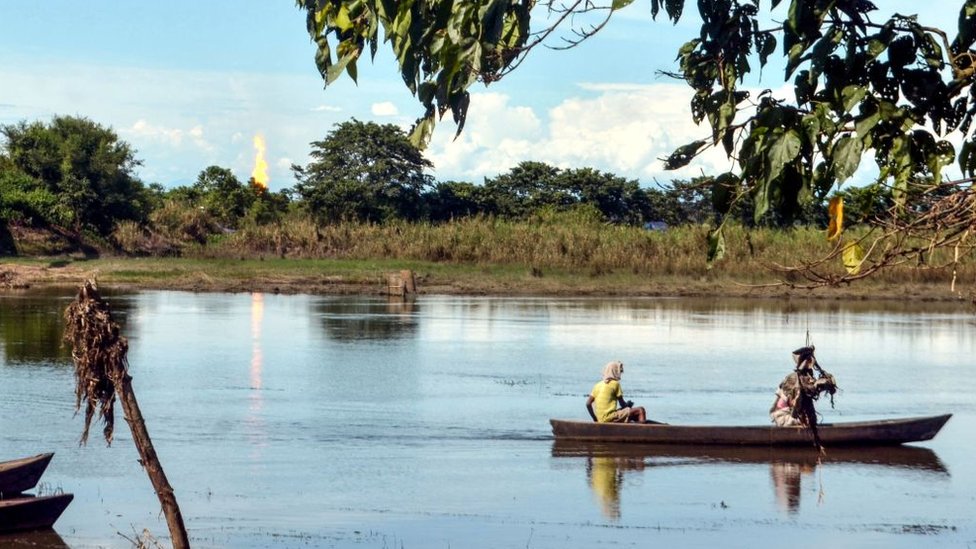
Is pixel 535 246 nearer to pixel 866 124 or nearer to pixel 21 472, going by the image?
pixel 21 472

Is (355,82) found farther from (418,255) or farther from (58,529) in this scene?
(418,255)

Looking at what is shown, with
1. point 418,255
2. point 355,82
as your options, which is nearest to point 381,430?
point 355,82

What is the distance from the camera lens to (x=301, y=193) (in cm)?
5825

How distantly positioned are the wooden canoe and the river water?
0.17 m

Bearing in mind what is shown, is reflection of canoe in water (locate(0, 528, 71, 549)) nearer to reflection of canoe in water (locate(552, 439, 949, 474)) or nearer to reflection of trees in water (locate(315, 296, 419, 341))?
reflection of canoe in water (locate(552, 439, 949, 474))

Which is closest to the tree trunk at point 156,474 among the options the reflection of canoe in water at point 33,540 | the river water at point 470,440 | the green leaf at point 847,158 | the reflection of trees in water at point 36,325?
the river water at point 470,440

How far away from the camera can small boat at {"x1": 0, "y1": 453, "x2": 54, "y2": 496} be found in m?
11.5

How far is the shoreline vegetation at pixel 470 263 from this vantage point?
46.9 m

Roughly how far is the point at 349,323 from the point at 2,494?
23743 millimetres

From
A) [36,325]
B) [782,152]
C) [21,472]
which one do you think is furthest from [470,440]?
[36,325]

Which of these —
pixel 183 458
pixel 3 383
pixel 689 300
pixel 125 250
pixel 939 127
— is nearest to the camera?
pixel 939 127

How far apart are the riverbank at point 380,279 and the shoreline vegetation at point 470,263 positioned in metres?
0.04

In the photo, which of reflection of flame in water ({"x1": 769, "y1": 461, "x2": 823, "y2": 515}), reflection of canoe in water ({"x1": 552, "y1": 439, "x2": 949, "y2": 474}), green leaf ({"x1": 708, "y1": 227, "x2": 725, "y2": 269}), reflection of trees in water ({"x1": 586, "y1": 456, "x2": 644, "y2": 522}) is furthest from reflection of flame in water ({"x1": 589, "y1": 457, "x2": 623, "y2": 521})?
green leaf ({"x1": 708, "y1": 227, "x2": 725, "y2": 269})

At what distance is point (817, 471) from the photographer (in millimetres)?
16422
